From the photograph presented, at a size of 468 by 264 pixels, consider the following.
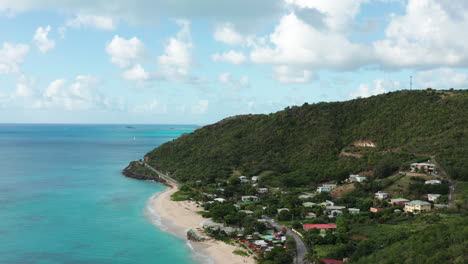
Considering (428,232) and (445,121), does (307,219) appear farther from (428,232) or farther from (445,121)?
(445,121)

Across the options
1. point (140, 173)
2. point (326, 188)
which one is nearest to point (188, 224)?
point (326, 188)

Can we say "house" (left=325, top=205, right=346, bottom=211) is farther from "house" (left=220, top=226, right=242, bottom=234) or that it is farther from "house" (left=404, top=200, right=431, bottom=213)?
"house" (left=220, top=226, right=242, bottom=234)

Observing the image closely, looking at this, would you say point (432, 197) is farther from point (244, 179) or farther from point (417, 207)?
point (244, 179)

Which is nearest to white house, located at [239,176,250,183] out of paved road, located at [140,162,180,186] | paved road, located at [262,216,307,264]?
paved road, located at [140,162,180,186]

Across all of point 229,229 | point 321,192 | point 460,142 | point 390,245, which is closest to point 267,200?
point 321,192

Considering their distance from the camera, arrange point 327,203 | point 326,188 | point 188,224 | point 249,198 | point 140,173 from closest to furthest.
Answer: point 188,224 → point 327,203 → point 249,198 → point 326,188 → point 140,173
